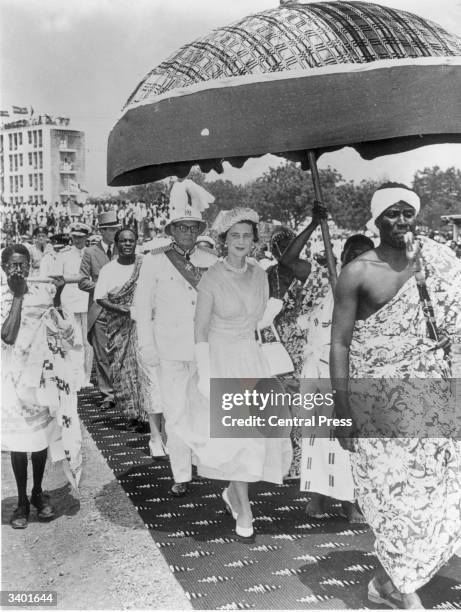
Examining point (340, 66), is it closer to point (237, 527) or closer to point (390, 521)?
point (390, 521)

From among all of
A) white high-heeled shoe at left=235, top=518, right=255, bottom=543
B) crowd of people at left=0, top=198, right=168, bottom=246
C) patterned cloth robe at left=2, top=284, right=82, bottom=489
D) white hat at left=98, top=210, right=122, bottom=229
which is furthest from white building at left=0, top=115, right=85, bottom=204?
white high-heeled shoe at left=235, top=518, right=255, bottom=543

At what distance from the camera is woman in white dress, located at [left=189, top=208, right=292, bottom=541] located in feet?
13.1

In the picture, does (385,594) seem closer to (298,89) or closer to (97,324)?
(298,89)

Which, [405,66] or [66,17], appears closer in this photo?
[405,66]

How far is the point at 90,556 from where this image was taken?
12.1 ft

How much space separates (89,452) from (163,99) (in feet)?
10.6

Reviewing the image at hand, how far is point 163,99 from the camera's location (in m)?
3.26

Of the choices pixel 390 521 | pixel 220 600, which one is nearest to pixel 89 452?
pixel 220 600

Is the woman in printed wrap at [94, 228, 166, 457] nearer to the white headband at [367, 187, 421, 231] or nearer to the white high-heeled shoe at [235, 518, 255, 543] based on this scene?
the white high-heeled shoe at [235, 518, 255, 543]

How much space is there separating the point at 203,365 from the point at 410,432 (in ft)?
4.18

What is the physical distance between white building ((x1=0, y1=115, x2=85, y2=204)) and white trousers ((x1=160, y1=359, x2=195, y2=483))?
4.91ft

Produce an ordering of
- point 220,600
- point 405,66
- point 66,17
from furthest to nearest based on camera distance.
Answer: point 66,17, point 220,600, point 405,66

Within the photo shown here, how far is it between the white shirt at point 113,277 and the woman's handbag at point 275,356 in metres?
2.58

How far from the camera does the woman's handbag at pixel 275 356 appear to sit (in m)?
4.29
